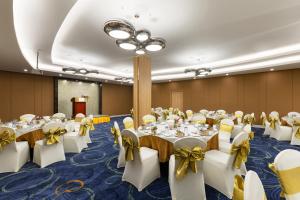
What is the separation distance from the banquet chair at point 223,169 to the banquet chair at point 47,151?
3172mm

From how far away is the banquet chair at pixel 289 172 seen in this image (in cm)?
125

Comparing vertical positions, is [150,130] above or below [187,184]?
above

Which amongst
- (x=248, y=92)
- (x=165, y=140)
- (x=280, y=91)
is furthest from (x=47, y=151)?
(x=280, y=91)

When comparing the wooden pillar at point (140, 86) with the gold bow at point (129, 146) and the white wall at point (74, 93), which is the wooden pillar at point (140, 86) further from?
the white wall at point (74, 93)

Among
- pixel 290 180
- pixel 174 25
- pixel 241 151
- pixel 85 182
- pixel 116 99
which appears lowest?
pixel 85 182

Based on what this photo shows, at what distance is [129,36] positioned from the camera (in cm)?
294

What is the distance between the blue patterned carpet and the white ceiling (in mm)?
2877

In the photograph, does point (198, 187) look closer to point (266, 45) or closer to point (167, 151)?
point (167, 151)

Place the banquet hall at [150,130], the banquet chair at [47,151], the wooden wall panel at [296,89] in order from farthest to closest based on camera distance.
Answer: the wooden wall panel at [296,89] → the banquet chair at [47,151] → the banquet hall at [150,130]

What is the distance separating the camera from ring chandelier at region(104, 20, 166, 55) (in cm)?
261

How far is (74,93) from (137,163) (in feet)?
32.4

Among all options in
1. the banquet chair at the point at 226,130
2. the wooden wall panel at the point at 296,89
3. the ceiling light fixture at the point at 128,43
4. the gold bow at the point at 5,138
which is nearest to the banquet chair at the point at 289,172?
the banquet chair at the point at 226,130

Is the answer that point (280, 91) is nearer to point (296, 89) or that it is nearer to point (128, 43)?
point (296, 89)

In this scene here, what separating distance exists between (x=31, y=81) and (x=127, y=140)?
9.07m
